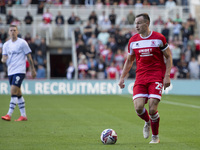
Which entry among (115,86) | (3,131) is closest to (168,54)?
(3,131)

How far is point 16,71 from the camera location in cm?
1279

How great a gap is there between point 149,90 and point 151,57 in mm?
610

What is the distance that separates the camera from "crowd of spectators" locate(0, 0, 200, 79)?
30.0m

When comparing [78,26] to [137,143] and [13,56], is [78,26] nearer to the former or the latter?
[13,56]

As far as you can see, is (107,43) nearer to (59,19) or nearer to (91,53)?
(91,53)

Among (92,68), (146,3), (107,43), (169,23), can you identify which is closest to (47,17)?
(107,43)

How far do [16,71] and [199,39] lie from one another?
22.0 metres

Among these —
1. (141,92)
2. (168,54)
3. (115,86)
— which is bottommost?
(115,86)

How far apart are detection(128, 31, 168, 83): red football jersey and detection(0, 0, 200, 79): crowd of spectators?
20.5 m

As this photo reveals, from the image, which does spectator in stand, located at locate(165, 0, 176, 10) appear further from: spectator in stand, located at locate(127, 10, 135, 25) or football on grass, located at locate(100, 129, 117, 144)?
football on grass, located at locate(100, 129, 117, 144)

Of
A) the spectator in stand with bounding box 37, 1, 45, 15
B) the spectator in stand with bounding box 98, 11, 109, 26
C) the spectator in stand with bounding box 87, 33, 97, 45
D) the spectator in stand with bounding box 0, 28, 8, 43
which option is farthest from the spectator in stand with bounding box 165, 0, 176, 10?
the spectator in stand with bounding box 0, 28, 8, 43

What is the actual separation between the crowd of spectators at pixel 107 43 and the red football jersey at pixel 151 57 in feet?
67.3

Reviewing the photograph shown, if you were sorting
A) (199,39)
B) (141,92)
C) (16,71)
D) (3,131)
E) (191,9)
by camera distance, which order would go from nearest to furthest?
(141,92) < (3,131) < (16,71) < (199,39) < (191,9)

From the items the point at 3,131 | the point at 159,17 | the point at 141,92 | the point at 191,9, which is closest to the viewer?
the point at 141,92
